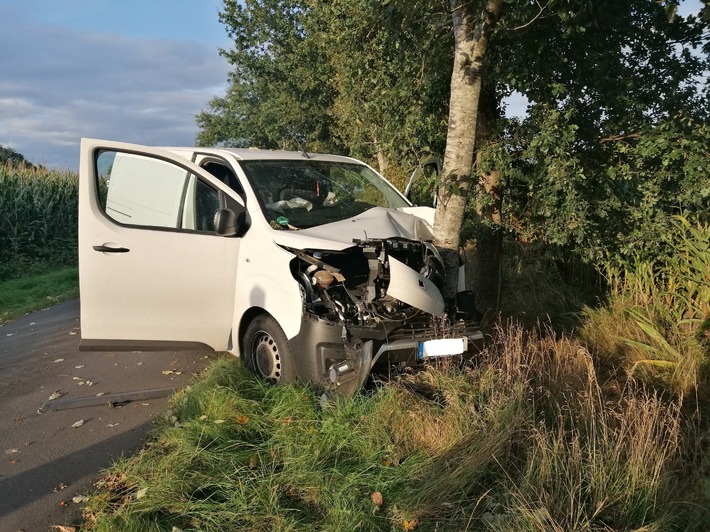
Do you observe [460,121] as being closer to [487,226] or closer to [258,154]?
[487,226]

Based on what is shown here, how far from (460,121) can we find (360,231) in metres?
1.33

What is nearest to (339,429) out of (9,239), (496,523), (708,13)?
(496,523)

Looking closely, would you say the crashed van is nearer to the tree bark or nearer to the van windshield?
the van windshield

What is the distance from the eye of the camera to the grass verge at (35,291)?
9312 mm

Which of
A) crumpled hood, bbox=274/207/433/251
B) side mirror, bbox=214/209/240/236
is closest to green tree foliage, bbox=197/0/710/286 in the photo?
crumpled hood, bbox=274/207/433/251

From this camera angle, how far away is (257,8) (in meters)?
24.2

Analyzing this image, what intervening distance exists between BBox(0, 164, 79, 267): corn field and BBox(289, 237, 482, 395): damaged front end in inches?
454

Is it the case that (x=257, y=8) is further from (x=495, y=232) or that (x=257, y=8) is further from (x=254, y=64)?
(x=495, y=232)

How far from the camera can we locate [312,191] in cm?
570

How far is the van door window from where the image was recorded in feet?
17.4

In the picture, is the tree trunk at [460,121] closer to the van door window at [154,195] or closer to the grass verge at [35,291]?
the van door window at [154,195]

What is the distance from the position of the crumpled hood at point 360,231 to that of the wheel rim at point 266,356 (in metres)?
0.82

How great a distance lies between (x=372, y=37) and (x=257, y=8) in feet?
62.0

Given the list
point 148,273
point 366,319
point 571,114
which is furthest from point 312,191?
point 571,114
